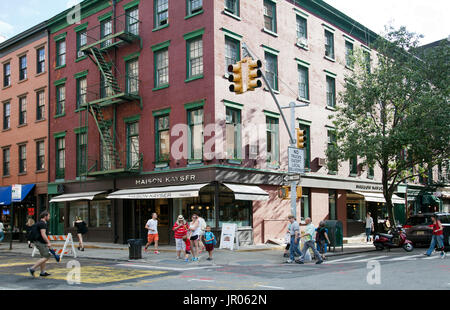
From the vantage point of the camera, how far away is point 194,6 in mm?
23109

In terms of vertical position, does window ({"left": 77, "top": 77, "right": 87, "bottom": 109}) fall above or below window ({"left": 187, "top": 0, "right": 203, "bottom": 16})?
below

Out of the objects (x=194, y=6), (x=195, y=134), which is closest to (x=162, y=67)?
(x=194, y=6)

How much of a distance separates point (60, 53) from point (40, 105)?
3966 millimetres

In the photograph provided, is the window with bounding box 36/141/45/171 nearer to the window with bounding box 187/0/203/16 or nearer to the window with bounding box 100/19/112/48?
the window with bounding box 100/19/112/48

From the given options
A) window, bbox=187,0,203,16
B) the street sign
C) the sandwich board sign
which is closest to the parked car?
the street sign

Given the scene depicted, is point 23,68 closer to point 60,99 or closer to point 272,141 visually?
point 60,99

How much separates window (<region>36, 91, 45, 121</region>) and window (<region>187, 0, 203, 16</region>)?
14065mm

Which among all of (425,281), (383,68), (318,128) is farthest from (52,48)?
(425,281)

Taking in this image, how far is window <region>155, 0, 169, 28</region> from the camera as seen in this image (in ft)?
79.9

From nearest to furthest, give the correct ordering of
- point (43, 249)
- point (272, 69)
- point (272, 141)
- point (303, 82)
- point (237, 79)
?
point (43, 249), point (237, 79), point (272, 141), point (272, 69), point (303, 82)

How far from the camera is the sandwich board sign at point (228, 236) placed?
67.1ft

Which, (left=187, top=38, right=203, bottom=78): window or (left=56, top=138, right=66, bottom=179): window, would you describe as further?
(left=56, top=138, right=66, bottom=179): window

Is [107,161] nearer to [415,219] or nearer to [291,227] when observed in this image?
[291,227]

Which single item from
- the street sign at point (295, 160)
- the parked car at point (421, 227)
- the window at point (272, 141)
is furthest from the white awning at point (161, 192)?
the parked car at point (421, 227)
